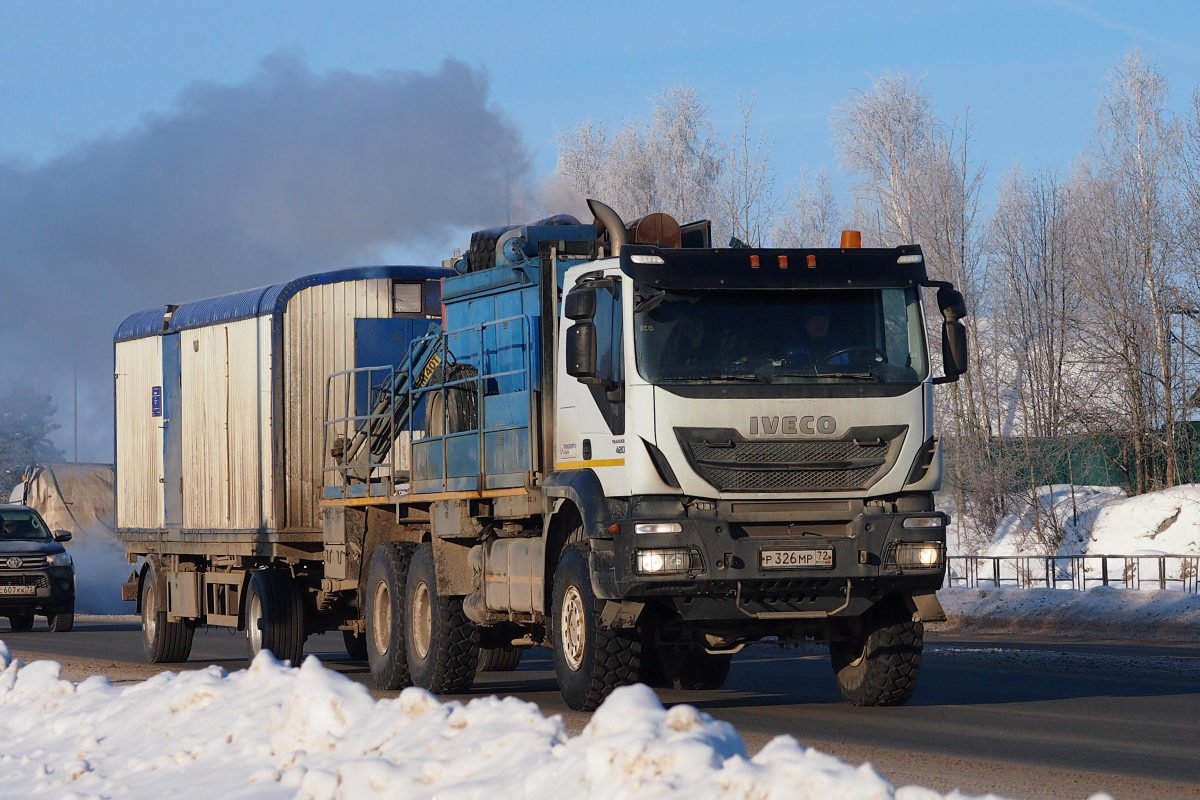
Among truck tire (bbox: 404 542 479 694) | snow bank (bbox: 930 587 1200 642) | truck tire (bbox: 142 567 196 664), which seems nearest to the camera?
truck tire (bbox: 404 542 479 694)

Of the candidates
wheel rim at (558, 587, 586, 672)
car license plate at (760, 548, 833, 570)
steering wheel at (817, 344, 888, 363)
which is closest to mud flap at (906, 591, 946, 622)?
car license plate at (760, 548, 833, 570)

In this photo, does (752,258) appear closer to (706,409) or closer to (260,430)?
(706,409)

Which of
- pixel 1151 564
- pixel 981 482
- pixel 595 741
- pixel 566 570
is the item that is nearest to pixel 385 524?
pixel 566 570

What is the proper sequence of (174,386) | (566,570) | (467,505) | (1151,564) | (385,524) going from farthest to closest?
(1151,564)
(174,386)
(385,524)
(467,505)
(566,570)

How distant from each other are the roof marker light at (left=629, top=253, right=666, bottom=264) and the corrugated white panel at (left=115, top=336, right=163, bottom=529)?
33.7 ft

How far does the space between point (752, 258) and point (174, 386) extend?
10.2 meters

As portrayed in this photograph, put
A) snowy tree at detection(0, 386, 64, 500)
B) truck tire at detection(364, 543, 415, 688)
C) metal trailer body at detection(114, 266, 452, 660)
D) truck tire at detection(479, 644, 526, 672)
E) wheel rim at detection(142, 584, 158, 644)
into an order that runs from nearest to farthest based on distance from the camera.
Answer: truck tire at detection(364, 543, 415, 688), metal trailer body at detection(114, 266, 452, 660), truck tire at detection(479, 644, 526, 672), wheel rim at detection(142, 584, 158, 644), snowy tree at detection(0, 386, 64, 500)

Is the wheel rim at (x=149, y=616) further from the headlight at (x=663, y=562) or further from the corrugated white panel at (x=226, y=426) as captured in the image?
the headlight at (x=663, y=562)

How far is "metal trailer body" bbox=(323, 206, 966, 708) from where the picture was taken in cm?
1142

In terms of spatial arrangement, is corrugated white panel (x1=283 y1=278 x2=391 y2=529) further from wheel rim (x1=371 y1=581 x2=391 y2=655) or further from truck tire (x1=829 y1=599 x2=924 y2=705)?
truck tire (x1=829 y1=599 x2=924 y2=705)

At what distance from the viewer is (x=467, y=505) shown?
14.0 metres

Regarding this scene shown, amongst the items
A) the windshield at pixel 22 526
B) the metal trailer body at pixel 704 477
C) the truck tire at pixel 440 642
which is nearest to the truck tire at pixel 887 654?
the metal trailer body at pixel 704 477

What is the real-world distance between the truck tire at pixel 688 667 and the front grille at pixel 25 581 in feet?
49.9

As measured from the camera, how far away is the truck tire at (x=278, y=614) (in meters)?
17.3
